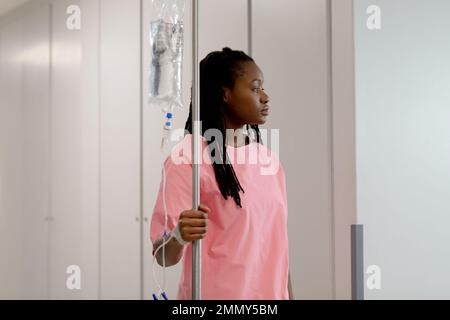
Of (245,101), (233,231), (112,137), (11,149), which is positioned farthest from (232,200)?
(11,149)

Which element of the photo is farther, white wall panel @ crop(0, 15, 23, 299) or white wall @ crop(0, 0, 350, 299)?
white wall panel @ crop(0, 15, 23, 299)

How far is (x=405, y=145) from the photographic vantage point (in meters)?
1.94

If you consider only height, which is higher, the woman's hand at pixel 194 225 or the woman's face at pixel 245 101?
the woman's face at pixel 245 101

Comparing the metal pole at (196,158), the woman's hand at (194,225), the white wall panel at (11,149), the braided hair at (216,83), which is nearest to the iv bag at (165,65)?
the metal pole at (196,158)

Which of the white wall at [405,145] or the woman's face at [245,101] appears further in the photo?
the white wall at [405,145]

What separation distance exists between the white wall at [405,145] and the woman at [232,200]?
539 mm

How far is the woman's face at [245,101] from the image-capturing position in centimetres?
139

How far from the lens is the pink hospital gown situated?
4.15ft

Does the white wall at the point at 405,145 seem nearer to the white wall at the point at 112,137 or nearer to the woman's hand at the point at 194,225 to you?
the white wall at the point at 112,137

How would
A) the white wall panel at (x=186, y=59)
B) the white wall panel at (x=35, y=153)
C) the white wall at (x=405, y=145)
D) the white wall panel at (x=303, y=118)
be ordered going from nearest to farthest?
the white wall at (x=405, y=145) → the white wall panel at (x=303, y=118) → the white wall panel at (x=186, y=59) → the white wall panel at (x=35, y=153)

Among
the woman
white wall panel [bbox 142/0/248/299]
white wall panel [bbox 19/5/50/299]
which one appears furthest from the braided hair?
white wall panel [bbox 19/5/50/299]

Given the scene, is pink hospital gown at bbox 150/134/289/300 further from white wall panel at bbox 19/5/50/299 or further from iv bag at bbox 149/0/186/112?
white wall panel at bbox 19/5/50/299

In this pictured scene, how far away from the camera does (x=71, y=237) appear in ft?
11.5

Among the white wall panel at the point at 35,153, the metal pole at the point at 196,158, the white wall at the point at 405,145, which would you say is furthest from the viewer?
the white wall panel at the point at 35,153
